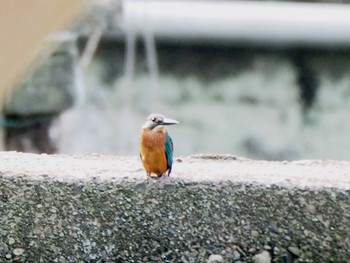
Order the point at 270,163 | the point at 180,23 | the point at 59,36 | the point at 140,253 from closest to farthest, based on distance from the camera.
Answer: the point at 140,253 → the point at 270,163 → the point at 59,36 → the point at 180,23

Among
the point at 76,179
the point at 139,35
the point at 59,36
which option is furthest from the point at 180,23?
the point at 76,179

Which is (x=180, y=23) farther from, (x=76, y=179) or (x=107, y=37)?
(x=76, y=179)

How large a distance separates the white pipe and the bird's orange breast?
3.52 m

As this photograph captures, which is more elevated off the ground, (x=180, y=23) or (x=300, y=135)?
(x=180, y=23)

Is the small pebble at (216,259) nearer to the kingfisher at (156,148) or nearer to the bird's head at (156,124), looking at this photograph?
the kingfisher at (156,148)

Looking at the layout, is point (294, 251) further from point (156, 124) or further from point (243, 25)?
point (243, 25)

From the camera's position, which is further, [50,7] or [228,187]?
[228,187]

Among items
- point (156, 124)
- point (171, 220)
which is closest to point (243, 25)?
point (156, 124)

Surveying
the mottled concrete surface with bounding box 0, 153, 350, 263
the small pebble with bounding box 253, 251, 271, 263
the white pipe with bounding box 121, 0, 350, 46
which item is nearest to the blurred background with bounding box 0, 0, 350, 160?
the white pipe with bounding box 121, 0, 350, 46

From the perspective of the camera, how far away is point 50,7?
4.70 feet

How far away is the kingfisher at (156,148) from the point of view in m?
2.34

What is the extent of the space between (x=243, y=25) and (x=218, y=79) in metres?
0.39

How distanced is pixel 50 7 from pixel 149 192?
90 centimetres

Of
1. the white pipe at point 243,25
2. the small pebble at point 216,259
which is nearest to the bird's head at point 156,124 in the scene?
the small pebble at point 216,259
